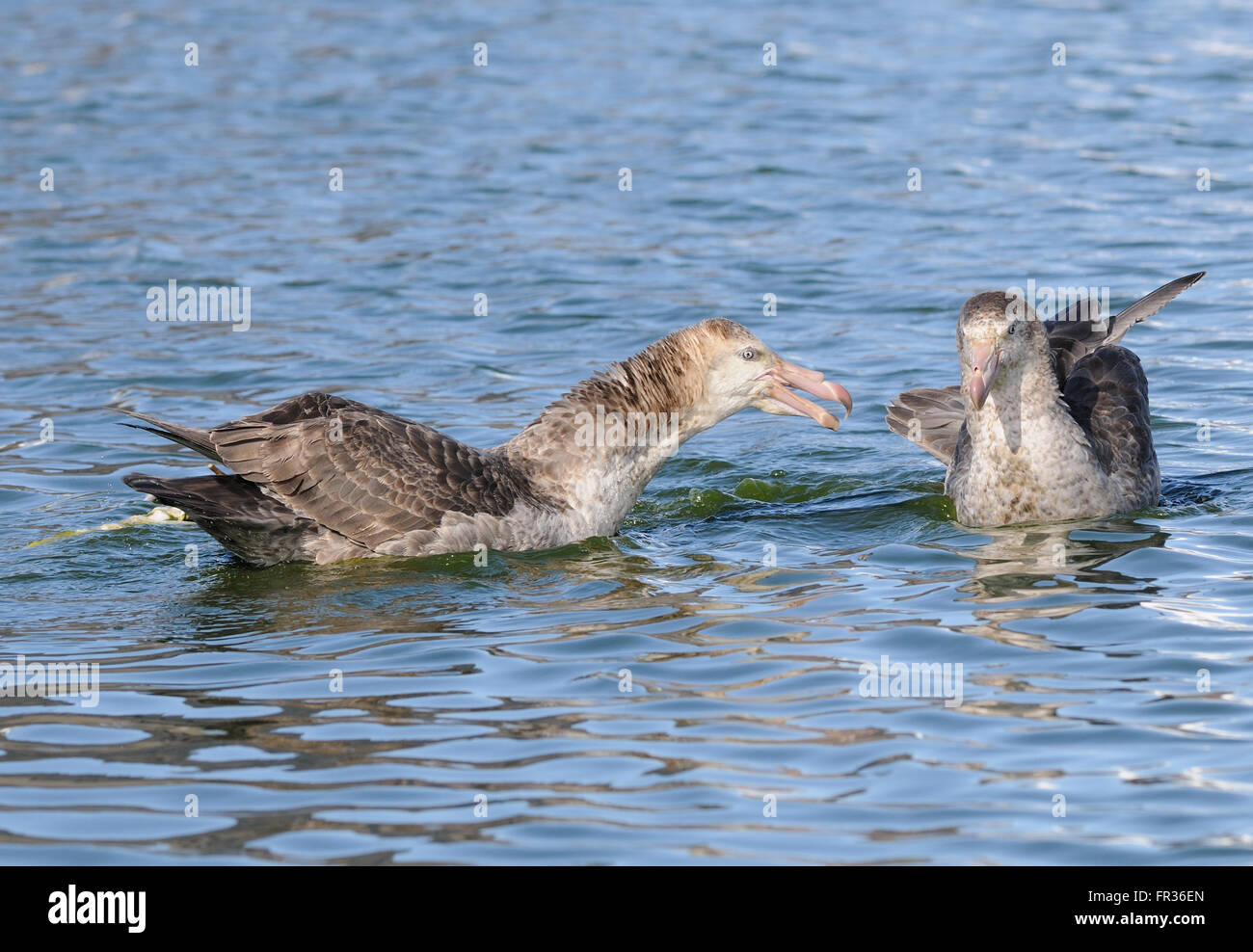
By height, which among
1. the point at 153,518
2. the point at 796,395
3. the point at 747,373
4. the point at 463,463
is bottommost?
the point at 153,518

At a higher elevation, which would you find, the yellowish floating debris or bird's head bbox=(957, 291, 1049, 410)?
bird's head bbox=(957, 291, 1049, 410)

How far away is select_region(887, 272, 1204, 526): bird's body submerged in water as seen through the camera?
966 cm

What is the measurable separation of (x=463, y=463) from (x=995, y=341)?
10.1 ft

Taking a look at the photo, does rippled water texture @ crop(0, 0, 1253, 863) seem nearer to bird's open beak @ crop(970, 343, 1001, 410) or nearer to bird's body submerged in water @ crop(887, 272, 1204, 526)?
bird's body submerged in water @ crop(887, 272, 1204, 526)

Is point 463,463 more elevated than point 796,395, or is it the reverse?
point 796,395

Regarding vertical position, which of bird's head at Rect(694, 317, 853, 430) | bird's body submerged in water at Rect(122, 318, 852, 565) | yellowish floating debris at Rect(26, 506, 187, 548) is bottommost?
yellowish floating debris at Rect(26, 506, 187, 548)

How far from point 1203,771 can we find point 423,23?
24.7m

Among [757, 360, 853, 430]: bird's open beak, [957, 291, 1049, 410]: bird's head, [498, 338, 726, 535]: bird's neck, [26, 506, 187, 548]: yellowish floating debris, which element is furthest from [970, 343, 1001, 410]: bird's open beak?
[26, 506, 187, 548]: yellowish floating debris

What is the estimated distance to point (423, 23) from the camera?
2897 cm

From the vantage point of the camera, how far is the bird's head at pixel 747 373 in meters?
10.0

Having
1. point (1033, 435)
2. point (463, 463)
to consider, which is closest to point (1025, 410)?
point (1033, 435)

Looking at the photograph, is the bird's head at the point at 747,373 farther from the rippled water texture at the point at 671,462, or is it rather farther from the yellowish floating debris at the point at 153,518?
the yellowish floating debris at the point at 153,518

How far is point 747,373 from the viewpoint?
10.1 m

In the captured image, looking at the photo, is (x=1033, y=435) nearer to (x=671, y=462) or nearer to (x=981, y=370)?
(x=981, y=370)
